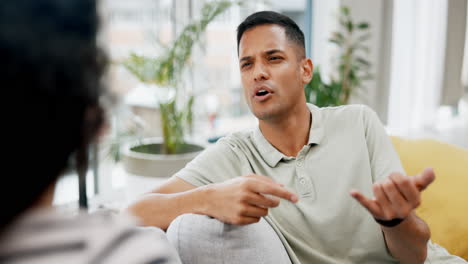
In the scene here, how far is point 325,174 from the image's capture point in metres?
1.33

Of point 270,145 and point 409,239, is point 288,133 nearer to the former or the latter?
point 270,145

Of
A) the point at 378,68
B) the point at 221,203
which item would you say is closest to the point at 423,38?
the point at 378,68

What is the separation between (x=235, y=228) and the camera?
1.01 metres

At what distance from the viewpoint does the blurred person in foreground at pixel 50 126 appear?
1.33 feet

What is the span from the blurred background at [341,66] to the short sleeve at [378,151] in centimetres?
135

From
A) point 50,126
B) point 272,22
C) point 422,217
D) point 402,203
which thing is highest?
point 272,22

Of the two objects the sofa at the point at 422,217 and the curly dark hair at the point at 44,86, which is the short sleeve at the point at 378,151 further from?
the curly dark hair at the point at 44,86

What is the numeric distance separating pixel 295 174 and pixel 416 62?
8.75 feet

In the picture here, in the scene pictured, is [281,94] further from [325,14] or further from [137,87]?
[325,14]

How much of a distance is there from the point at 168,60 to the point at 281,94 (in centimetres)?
92

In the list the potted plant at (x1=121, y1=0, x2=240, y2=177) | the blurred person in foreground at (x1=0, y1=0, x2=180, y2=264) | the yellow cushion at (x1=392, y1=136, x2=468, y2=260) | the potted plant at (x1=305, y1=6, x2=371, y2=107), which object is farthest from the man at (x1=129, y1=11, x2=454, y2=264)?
the potted plant at (x1=305, y1=6, x2=371, y2=107)

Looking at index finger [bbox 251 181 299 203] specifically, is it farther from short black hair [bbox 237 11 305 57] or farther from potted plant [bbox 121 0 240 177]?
potted plant [bbox 121 0 240 177]

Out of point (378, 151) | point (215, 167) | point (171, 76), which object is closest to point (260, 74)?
point (215, 167)

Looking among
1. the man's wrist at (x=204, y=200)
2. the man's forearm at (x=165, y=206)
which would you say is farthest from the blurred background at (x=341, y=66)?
the man's wrist at (x=204, y=200)
